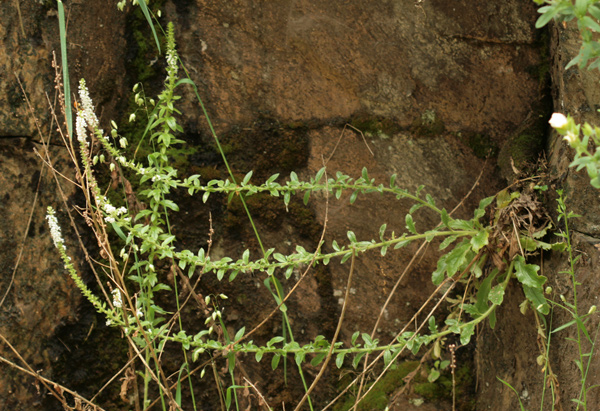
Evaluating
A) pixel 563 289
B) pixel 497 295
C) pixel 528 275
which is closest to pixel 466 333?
pixel 497 295

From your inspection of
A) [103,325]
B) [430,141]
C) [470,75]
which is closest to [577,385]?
[430,141]

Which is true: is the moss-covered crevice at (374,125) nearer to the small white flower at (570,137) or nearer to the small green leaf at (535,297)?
the small green leaf at (535,297)

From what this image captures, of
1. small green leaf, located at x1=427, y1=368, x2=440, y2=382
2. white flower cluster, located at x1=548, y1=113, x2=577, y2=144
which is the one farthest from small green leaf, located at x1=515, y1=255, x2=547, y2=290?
white flower cluster, located at x1=548, y1=113, x2=577, y2=144

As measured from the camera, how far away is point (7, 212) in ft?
7.11

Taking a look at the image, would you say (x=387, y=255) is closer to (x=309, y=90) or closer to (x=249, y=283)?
(x=249, y=283)

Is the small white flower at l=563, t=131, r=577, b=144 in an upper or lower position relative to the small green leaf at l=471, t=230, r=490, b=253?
upper

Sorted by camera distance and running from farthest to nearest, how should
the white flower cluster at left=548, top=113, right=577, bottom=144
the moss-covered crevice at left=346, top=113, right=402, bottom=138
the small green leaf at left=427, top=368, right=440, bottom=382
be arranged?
the moss-covered crevice at left=346, top=113, right=402, bottom=138, the small green leaf at left=427, top=368, right=440, bottom=382, the white flower cluster at left=548, top=113, right=577, bottom=144

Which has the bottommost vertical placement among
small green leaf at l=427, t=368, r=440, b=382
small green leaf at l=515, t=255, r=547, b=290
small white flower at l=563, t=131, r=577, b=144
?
small green leaf at l=427, t=368, r=440, b=382

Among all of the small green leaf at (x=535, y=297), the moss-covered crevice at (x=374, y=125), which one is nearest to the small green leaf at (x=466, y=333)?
the small green leaf at (x=535, y=297)

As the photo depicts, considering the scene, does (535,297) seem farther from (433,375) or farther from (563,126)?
(563,126)

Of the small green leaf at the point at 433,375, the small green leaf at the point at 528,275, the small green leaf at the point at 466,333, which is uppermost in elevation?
the small green leaf at the point at 528,275

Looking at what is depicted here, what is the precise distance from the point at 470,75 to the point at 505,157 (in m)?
0.41

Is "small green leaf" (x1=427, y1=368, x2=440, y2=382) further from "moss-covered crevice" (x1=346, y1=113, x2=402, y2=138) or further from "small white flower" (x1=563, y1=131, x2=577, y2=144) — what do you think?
"small white flower" (x1=563, y1=131, x2=577, y2=144)

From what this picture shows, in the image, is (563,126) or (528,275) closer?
(563,126)
